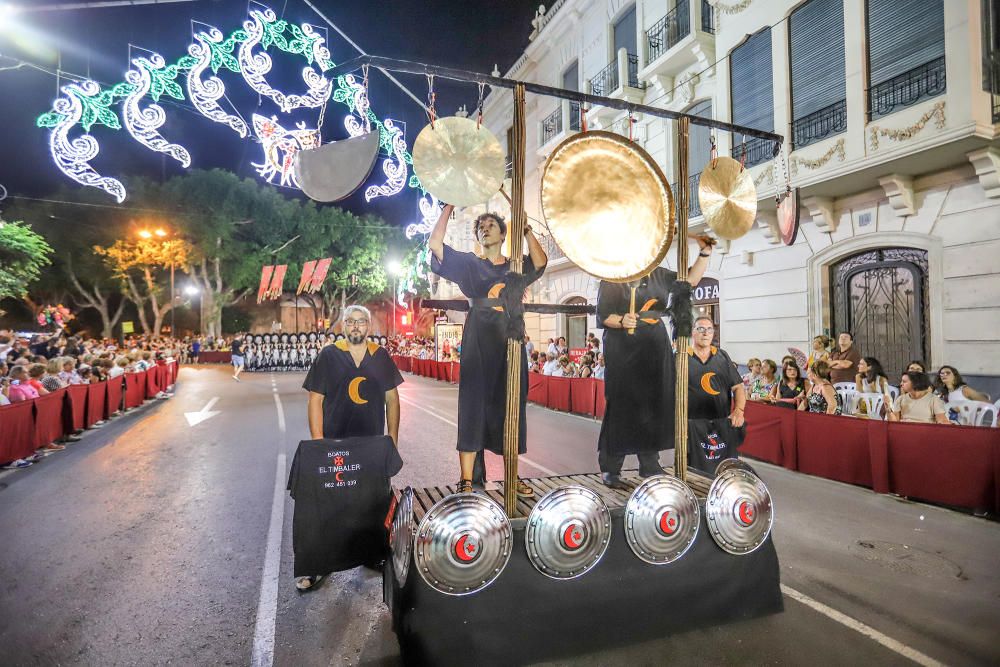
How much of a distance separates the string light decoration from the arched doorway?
9569mm

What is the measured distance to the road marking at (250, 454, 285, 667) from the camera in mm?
3111

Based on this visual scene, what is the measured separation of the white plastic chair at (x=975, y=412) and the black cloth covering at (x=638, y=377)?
5.86 metres

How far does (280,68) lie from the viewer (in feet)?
44.5

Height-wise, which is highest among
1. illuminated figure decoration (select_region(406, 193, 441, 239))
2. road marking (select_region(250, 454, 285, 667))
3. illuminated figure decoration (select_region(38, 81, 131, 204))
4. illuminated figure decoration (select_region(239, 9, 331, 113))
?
illuminated figure decoration (select_region(239, 9, 331, 113))

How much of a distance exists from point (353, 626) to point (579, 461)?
5233 millimetres

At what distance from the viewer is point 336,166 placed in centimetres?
332

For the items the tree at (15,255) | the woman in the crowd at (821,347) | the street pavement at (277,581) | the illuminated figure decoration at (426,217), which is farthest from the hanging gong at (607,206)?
the tree at (15,255)

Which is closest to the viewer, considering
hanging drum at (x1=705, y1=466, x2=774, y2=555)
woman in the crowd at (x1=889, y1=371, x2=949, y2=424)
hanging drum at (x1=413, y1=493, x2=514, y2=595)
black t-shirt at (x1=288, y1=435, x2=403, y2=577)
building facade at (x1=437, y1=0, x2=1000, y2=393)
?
hanging drum at (x1=413, y1=493, x2=514, y2=595)

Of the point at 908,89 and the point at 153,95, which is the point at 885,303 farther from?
the point at 153,95

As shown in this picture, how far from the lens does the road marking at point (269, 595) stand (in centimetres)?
311

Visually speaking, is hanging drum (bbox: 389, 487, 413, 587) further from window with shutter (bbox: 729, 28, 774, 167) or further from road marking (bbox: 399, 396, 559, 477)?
window with shutter (bbox: 729, 28, 774, 167)

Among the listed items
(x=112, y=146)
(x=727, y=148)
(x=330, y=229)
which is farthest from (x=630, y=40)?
(x=112, y=146)

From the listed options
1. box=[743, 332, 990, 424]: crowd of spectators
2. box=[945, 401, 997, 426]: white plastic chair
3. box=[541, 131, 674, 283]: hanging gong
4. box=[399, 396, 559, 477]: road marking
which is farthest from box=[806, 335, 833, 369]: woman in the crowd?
box=[541, 131, 674, 283]: hanging gong

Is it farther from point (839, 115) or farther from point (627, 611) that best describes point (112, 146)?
point (627, 611)
